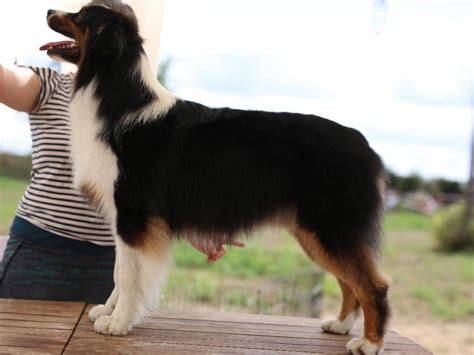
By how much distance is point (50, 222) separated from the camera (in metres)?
2.51

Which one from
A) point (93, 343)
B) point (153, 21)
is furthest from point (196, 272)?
point (93, 343)

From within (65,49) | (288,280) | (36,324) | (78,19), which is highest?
(78,19)

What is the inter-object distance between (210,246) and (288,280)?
4.11m

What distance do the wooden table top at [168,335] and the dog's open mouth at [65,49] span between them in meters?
1.09

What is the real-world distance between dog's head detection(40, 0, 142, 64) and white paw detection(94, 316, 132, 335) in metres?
1.05

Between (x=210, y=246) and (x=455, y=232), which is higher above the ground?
(x=210, y=246)

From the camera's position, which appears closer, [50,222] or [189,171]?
[189,171]

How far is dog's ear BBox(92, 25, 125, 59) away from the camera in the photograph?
2.23 m

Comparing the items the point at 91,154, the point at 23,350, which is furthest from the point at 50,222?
the point at 23,350

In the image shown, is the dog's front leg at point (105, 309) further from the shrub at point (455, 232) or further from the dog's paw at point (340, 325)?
the shrub at point (455, 232)

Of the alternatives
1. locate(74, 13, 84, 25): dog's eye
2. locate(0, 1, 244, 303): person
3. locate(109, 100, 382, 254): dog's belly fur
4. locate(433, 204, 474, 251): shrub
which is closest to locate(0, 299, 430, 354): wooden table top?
locate(0, 1, 244, 303): person

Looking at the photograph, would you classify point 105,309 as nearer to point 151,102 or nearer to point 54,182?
point 54,182

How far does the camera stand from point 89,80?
90.8 inches

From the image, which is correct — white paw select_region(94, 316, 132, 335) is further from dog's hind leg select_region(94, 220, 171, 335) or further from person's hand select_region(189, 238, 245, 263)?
person's hand select_region(189, 238, 245, 263)
